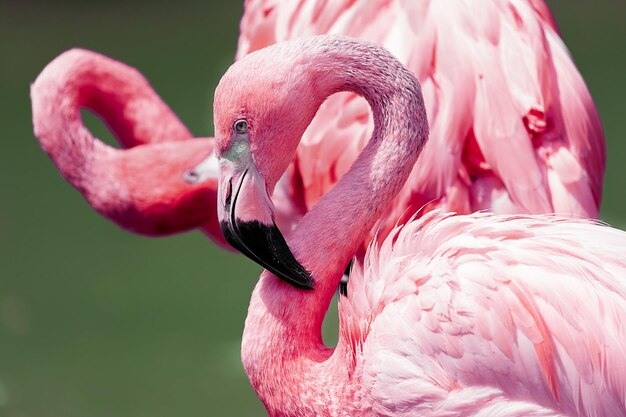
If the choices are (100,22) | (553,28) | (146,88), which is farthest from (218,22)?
(553,28)

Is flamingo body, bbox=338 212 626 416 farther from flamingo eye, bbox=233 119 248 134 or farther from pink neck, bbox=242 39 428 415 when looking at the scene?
flamingo eye, bbox=233 119 248 134

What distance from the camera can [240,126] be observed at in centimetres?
179

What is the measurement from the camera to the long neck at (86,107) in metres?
2.97

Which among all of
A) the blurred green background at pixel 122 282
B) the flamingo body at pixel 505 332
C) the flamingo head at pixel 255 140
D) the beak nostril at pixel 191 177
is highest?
the flamingo head at pixel 255 140

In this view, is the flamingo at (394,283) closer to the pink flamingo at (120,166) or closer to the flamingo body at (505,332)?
the flamingo body at (505,332)

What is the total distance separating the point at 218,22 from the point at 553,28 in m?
5.34

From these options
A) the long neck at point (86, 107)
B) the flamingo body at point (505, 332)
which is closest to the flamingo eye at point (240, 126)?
the flamingo body at point (505, 332)

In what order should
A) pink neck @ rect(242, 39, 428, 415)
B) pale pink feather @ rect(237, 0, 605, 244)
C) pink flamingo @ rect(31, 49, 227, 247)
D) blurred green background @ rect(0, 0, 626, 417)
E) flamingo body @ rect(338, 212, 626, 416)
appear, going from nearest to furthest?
flamingo body @ rect(338, 212, 626, 416), pink neck @ rect(242, 39, 428, 415), pale pink feather @ rect(237, 0, 605, 244), pink flamingo @ rect(31, 49, 227, 247), blurred green background @ rect(0, 0, 626, 417)

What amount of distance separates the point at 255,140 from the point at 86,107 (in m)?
1.57

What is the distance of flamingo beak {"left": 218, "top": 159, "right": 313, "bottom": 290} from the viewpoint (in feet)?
5.79

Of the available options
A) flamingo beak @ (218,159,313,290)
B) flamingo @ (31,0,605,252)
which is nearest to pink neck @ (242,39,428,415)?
flamingo beak @ (218,159,313,290)

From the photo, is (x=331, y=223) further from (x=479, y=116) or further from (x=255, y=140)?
(x=479, y=116)

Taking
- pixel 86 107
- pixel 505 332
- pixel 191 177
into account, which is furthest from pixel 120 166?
pixel 505 332

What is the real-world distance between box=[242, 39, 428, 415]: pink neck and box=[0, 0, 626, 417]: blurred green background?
63.3 inches
